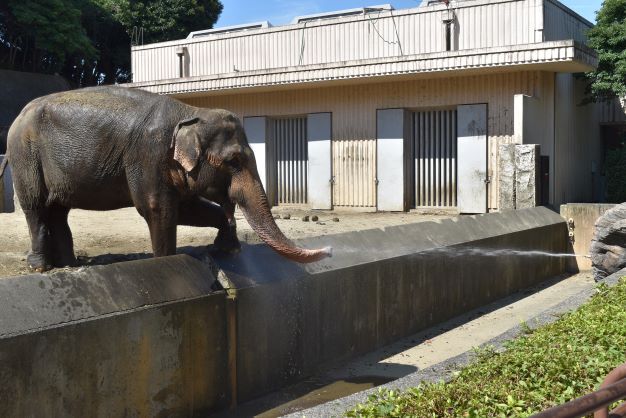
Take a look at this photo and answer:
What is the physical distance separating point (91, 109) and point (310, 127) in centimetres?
1190

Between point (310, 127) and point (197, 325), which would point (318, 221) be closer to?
point (310, 127)

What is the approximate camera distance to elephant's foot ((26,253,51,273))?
735 centimetres

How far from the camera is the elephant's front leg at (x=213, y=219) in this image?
649cm

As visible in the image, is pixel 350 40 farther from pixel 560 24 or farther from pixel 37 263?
pixel 37 263

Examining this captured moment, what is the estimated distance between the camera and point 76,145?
6.54 metres

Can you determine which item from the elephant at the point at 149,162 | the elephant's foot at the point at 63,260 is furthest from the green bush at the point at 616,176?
the elephant's foot at the point at 63,260

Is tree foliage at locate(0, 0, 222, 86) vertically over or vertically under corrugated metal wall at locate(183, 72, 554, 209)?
over

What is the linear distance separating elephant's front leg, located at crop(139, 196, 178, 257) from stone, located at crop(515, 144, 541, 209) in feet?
31.8

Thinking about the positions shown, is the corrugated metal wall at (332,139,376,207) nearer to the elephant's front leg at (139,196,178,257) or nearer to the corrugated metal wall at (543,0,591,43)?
the corrugated metal wall at (543,0,591,43)

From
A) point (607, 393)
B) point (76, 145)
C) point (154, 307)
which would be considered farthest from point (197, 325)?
point (607, 393)

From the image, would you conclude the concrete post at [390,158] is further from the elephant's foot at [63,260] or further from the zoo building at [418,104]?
the elephant's foot at [63,260]

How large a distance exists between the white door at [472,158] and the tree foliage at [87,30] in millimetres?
19435

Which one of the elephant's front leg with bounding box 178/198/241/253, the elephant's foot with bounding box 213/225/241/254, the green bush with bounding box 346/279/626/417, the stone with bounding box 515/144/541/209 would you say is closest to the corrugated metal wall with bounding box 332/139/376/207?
the stone with bounding box 515/144/541/209

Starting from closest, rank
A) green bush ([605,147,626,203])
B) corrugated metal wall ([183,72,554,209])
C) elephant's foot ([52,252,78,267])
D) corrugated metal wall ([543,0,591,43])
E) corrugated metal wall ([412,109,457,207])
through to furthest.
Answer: elephant's foot ([52,252,78,267])
corrugated metal wall ([183,72,554,209])
corrugated metal wall ([543,0,591,43])
corrugated metal wall ([412,109,457,207])
green bush ([605,147,626,203])
